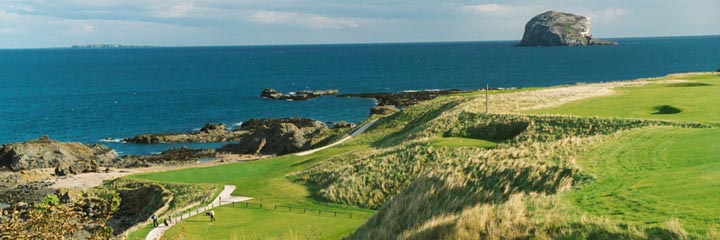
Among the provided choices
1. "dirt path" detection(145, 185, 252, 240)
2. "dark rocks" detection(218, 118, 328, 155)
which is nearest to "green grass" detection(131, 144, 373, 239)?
"dirt path" detection(145, 185, 252, 240)

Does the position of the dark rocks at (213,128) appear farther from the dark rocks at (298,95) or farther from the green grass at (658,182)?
the green grass at (658,182)

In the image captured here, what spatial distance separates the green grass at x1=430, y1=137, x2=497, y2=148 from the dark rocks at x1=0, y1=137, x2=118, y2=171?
3505 cm

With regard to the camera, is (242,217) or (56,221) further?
(242,217)

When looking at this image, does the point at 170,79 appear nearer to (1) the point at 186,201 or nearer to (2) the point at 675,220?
(1) the point at 186,201

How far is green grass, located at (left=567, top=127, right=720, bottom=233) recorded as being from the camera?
1163cm

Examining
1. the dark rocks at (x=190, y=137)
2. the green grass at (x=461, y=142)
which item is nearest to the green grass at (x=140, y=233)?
the green grass at (x=461, y=142)

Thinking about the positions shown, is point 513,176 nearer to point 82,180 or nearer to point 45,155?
point 82,180

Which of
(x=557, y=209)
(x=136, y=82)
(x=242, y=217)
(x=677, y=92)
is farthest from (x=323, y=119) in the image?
(x=136, y=82)

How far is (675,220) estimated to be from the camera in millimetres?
10453

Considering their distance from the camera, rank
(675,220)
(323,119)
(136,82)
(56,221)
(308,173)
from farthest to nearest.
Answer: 1. (136,82)
2. (323,119)
3. (308,173)
4. (56,221)
5. (675,220)

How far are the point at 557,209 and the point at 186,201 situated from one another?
960 inches

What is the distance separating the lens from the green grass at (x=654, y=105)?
3447 centimetres

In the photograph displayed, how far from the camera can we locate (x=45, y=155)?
58.8m

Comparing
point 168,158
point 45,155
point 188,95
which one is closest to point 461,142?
point 168,158
